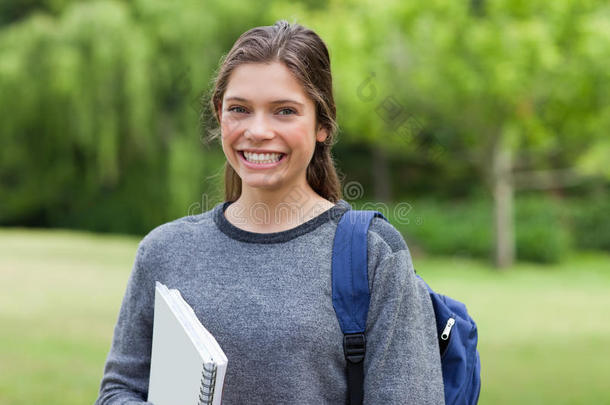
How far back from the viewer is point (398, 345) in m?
1.27

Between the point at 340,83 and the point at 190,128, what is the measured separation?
128 inches

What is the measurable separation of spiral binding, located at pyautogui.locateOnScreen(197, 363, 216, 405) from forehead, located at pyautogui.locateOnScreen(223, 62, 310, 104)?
1.60ft

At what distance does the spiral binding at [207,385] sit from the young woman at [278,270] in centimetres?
14

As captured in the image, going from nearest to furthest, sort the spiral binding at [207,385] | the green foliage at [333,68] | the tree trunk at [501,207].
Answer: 1. the spiral binding at [207,385]
2. the green foliage at [333,68]
3. the tree trunk at [501,207]

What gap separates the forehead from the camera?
1342 mm

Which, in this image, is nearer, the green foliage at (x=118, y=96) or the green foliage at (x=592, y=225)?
the green foliage at (x=118, y=96)

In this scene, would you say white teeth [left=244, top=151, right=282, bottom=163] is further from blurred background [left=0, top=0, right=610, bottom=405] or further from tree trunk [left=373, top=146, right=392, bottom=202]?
tree trunk [left=373, top=146, right=392, bottom=202]

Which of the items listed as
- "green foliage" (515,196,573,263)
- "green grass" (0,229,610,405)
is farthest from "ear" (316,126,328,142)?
"green foliage" (515,196,573,263)

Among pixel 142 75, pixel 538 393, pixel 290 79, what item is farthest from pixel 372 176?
pixel 290 79

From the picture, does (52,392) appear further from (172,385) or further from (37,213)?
(37,213)

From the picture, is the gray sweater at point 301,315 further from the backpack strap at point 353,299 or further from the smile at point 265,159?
the smile at point 265,159

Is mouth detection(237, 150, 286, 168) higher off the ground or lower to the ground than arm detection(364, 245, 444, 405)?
higher

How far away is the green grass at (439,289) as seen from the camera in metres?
5.02

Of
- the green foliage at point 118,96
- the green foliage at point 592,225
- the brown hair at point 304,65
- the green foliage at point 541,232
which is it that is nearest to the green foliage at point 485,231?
the green foliage at point 541,232
